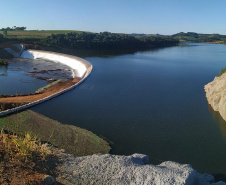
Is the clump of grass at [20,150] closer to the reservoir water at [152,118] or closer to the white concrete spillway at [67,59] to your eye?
the reservoir water at [152,118]

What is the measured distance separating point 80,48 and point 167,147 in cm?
7057

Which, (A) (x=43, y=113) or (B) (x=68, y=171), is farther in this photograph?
(A) (x=43, y=113)

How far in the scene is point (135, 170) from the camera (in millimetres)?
8961

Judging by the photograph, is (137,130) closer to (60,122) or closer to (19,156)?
(60,122)

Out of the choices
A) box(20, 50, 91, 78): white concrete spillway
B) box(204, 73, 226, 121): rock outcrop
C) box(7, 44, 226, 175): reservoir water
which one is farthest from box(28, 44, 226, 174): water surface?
box(20, 50, 91, 78): white concrete spillway

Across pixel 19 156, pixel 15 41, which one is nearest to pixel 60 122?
pixel 19 156

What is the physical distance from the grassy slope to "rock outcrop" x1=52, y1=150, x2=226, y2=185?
4.33 m

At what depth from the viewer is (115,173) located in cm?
881

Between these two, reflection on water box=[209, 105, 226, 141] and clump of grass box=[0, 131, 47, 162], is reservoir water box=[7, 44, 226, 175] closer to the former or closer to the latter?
reflection on water box=[209, 105, 226, 141]

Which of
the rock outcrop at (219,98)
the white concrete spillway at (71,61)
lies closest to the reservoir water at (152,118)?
the rock outcrop at (219,98)

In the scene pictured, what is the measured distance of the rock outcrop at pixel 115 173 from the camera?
8.13m

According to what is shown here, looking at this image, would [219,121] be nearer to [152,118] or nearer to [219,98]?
[219,98]

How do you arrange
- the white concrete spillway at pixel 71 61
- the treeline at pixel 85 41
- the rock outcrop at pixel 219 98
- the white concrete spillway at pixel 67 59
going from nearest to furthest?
the rock outcrop at pixel 219 98
the white concrete spillway at pixel 71 61
the white concrete spillway at pixel 67 59
the treeline at pixel 85 41

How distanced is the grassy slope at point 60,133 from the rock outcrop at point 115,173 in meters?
4.33
